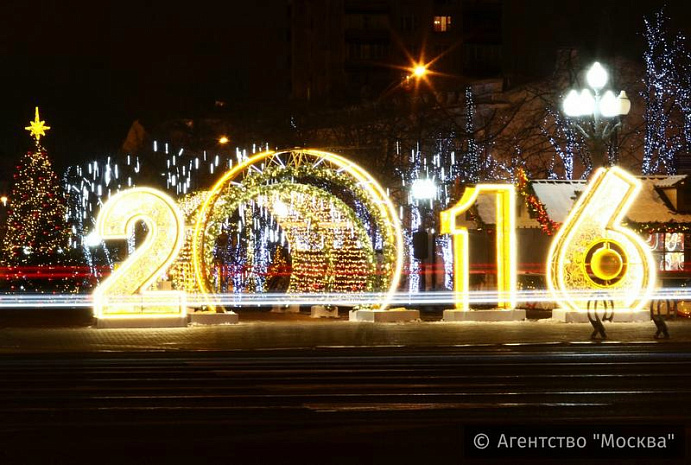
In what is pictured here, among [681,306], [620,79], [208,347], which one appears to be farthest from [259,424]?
[620,79]

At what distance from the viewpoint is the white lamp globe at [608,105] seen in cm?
3002

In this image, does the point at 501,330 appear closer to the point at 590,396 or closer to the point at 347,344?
the point at 347,344

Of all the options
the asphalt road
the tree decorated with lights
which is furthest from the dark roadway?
the tree decorated with lights

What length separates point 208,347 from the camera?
23984mm

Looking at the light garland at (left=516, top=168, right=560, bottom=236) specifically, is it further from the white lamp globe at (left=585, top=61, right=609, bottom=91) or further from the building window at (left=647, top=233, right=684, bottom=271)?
the white lamp globe at (left=585, top=61, right=609, bottom=91)

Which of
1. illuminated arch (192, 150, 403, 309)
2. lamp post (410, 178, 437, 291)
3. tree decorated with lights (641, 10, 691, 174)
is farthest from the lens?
tree decorated with lights (641, 10, 691, 174)

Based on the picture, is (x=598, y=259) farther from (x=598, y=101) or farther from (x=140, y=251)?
(x=140, y=251)

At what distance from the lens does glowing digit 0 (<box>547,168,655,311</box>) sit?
31031 mm

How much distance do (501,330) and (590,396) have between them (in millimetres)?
13452

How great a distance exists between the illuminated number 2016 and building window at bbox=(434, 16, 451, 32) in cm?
7339

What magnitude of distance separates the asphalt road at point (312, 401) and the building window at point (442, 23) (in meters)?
80.5

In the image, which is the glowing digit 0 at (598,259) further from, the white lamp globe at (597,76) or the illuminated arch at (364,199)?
the illuminated arch at (364,199)

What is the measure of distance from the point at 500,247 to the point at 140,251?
31.0 feet

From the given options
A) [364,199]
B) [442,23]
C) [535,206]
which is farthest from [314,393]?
[442,23]
